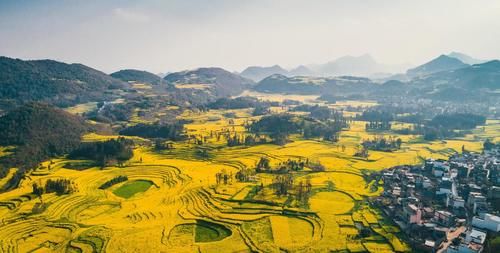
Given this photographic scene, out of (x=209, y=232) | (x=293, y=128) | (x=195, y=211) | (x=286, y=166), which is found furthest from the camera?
(x=293, y=128)

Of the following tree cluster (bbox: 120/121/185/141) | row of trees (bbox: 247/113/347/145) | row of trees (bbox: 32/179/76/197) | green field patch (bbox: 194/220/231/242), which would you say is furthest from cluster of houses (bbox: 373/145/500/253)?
tree cluster (bbox: 120/121/185/141)

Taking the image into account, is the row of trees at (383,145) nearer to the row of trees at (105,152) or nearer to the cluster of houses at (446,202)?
the cluster of houses at (446,202)

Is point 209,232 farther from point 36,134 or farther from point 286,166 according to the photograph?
point 36,134

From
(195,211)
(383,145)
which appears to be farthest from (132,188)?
(383,145)

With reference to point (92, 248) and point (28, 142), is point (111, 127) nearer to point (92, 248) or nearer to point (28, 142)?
point (28, 142)

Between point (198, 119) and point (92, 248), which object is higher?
point (198, 119)

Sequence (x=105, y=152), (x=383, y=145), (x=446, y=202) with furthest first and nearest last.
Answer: (x=383, y=145) → (x=105, y=152) → (x=446, y=202)

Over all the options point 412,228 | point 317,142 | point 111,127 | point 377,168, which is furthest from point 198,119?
point 412,228

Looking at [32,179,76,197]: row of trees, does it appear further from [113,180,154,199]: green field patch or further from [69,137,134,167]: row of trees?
[69,137,134,167]: row of trees
